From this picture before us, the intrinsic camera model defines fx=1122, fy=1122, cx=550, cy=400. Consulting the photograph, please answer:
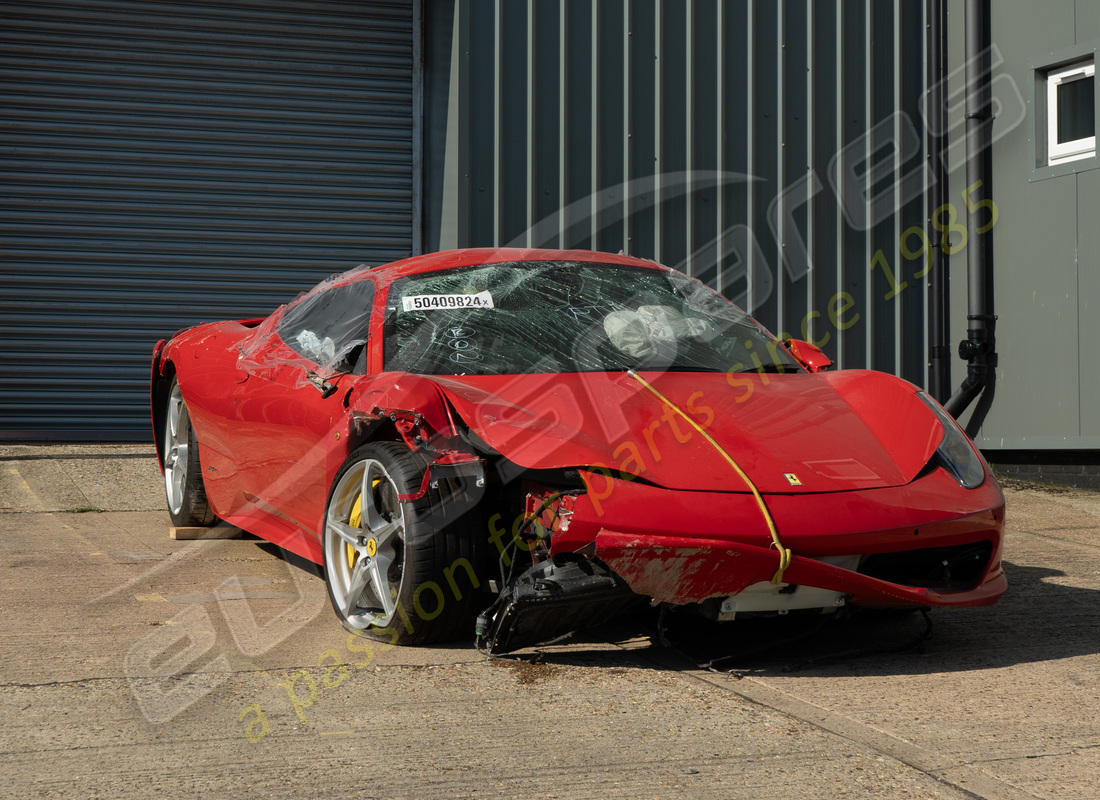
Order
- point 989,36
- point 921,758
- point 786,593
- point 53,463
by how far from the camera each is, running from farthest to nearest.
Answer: point 989,36 < point 53,463 < point 786,593 < point 921,758

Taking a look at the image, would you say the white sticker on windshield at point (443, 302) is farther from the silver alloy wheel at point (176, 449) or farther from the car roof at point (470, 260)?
the silver alloy wheel at point (176, 449)

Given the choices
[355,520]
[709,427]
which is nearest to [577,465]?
[709,427]

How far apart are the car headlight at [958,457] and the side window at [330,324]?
77.7 inches

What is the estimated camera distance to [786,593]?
10.2ft

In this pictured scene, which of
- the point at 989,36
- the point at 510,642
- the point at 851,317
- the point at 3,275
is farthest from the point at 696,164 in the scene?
the point at 510,642

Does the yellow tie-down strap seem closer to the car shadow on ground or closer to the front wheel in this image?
the car shadow on ground

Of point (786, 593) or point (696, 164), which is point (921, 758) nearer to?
point (786, 593)

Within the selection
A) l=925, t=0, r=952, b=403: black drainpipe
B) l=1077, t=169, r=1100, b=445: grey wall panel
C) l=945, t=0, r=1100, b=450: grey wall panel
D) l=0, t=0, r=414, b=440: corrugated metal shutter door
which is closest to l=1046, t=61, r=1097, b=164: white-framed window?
l=945, t=0, r=1100, b=450: grey wall panel

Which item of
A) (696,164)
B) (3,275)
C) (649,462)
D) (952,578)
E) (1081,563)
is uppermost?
(696,164)

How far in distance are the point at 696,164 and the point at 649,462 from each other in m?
5.73

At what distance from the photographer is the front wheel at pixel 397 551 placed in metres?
3.18

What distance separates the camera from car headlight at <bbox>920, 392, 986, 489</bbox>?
3455 mm

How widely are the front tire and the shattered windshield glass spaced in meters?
1.68

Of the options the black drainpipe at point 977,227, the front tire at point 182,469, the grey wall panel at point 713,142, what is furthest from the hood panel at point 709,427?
the black drainpipe at point 977,227
